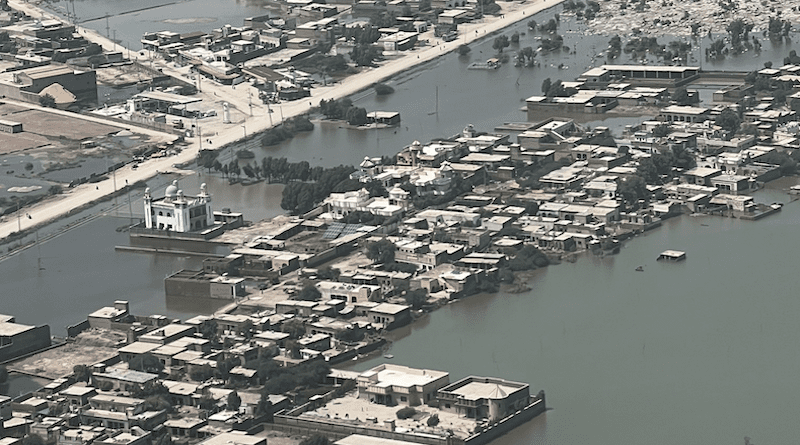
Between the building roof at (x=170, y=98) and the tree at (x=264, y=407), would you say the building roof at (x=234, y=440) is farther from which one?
the building roof at (x=170, y=98)

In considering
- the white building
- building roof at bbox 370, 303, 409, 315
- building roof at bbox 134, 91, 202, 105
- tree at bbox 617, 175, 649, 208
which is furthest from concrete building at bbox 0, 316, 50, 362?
building roof at bbox 134, 91, 202, 105

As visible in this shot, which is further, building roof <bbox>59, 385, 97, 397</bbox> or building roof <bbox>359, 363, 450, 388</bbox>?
building roof <bbox>59, 385, 97, 397</bbox>

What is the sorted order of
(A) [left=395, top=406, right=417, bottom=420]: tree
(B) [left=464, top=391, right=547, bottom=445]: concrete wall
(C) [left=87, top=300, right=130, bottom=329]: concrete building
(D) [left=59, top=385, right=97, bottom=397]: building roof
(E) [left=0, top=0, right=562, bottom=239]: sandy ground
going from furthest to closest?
(E) [left=0, top=0, right=562, bottom=239]: sandy ground < (C) [left=87, top=300, right=130, bottom=329]: concrete building < (D) [left=59, top=385, right=97, bottom=397]: building roof < (A) [left=395, top=406, right=417, bottom=420]: tree < (B) [left=464, top=391, right=547, bottom=445]: concrete wall

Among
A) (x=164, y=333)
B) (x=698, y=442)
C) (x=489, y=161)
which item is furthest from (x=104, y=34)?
(x=698, y=442)

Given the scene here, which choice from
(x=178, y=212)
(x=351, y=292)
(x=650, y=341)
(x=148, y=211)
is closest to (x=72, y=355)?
(x=351, y=292)

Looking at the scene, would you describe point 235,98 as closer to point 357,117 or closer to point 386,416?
point 357,117

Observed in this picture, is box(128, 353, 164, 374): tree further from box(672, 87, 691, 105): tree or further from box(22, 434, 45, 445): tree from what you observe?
box(672, 87, 691, 105): tree

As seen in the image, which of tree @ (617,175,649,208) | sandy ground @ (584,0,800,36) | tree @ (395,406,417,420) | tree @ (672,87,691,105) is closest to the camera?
tree @ (395,406,417,420)
